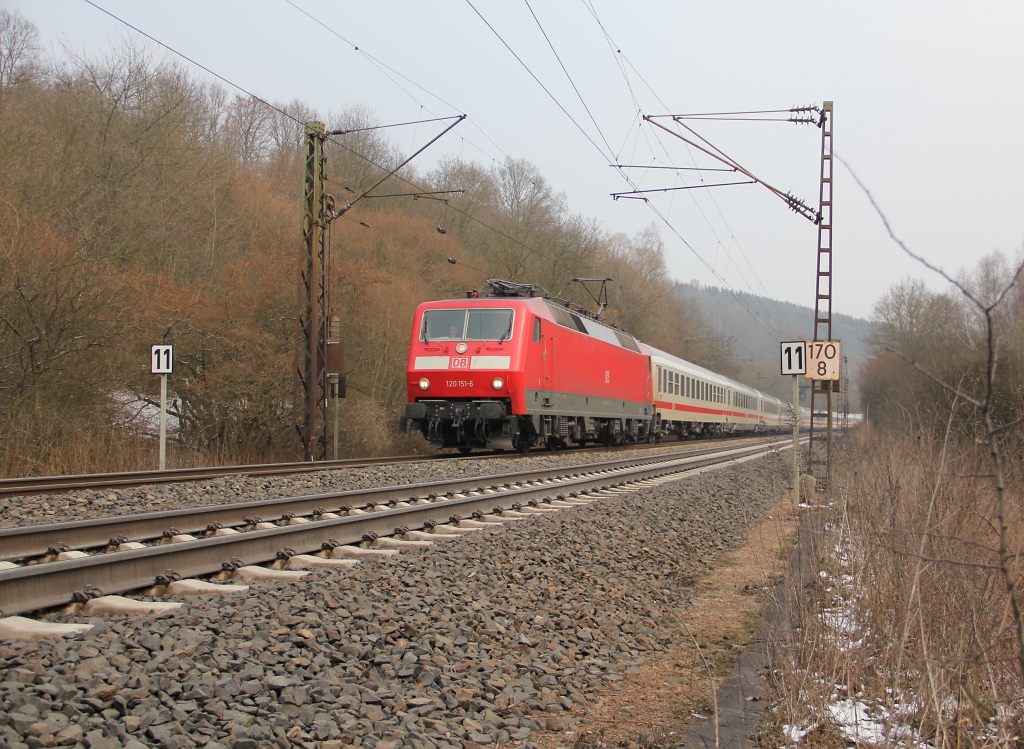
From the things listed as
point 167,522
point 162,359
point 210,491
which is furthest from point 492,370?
point 167,522

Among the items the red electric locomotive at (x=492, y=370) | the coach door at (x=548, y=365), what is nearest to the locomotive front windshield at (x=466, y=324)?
the red electric locomotive at (x=492, y=370)

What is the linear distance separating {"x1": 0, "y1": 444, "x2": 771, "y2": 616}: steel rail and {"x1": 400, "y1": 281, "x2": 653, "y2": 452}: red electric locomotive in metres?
8.10

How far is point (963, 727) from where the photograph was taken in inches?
139

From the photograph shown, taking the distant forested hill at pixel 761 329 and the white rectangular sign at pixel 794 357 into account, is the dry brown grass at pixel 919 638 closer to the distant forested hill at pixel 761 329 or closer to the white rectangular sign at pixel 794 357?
the white rectangular sign at pixel 794 357

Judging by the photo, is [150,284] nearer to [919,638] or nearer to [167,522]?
[167,522]

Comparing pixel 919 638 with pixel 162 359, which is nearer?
pixel 919 638

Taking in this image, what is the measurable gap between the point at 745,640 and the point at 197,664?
364cm

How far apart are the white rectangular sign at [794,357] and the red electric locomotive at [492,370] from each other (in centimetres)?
584

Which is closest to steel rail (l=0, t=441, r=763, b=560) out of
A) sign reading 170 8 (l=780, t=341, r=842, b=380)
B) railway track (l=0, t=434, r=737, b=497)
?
railway track (l=0, t=434, r=737, b=497)

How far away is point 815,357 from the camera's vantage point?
14938 mm

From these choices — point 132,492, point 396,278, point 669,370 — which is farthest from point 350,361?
point 132,492

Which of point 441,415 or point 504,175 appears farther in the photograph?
point 504,175

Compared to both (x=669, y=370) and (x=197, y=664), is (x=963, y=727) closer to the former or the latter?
(x=197, y=664)

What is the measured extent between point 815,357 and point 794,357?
116cm
